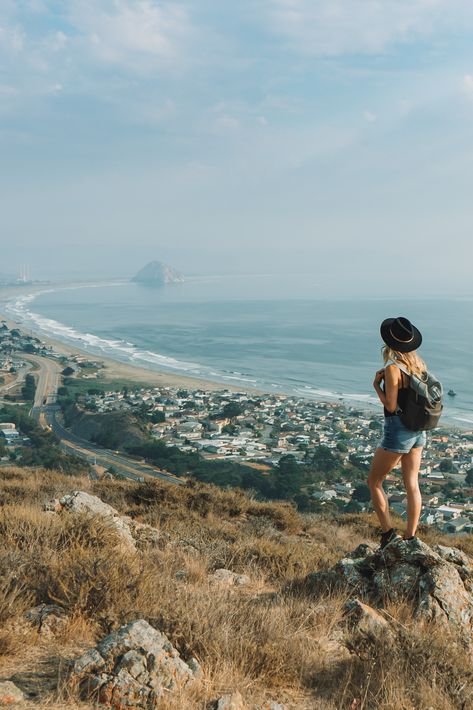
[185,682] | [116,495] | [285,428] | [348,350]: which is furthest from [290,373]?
[185,682]

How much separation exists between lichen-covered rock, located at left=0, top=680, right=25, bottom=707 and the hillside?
17mm

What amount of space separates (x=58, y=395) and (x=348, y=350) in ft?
110

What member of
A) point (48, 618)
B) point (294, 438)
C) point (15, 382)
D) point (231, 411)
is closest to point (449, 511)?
point (294, 438)

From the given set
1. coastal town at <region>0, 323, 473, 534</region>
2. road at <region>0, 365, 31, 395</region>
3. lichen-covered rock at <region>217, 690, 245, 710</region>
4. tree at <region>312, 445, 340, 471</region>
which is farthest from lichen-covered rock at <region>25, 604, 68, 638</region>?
road at <region>0, 365, 31, 395</region>

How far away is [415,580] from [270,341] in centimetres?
6566

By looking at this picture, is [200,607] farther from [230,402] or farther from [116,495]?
[230,402]

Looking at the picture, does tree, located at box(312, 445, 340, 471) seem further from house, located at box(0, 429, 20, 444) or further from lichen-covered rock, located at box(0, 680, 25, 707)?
lichen-covered rock, located at box(0, 680, 25, 707)

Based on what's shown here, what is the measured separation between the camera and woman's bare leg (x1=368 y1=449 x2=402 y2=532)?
182 inches

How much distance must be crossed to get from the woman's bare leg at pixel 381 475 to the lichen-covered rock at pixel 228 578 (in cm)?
132

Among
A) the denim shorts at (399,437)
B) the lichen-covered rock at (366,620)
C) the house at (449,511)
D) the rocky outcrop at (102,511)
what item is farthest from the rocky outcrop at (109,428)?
the lichen-covered rock at (366,620)

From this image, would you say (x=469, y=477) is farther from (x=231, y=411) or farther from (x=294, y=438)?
(x=231, y=411)

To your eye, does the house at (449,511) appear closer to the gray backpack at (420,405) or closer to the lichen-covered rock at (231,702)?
the gray backpack at (420,405)

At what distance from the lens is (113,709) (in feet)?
7.94

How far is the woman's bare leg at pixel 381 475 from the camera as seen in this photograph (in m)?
4.62
